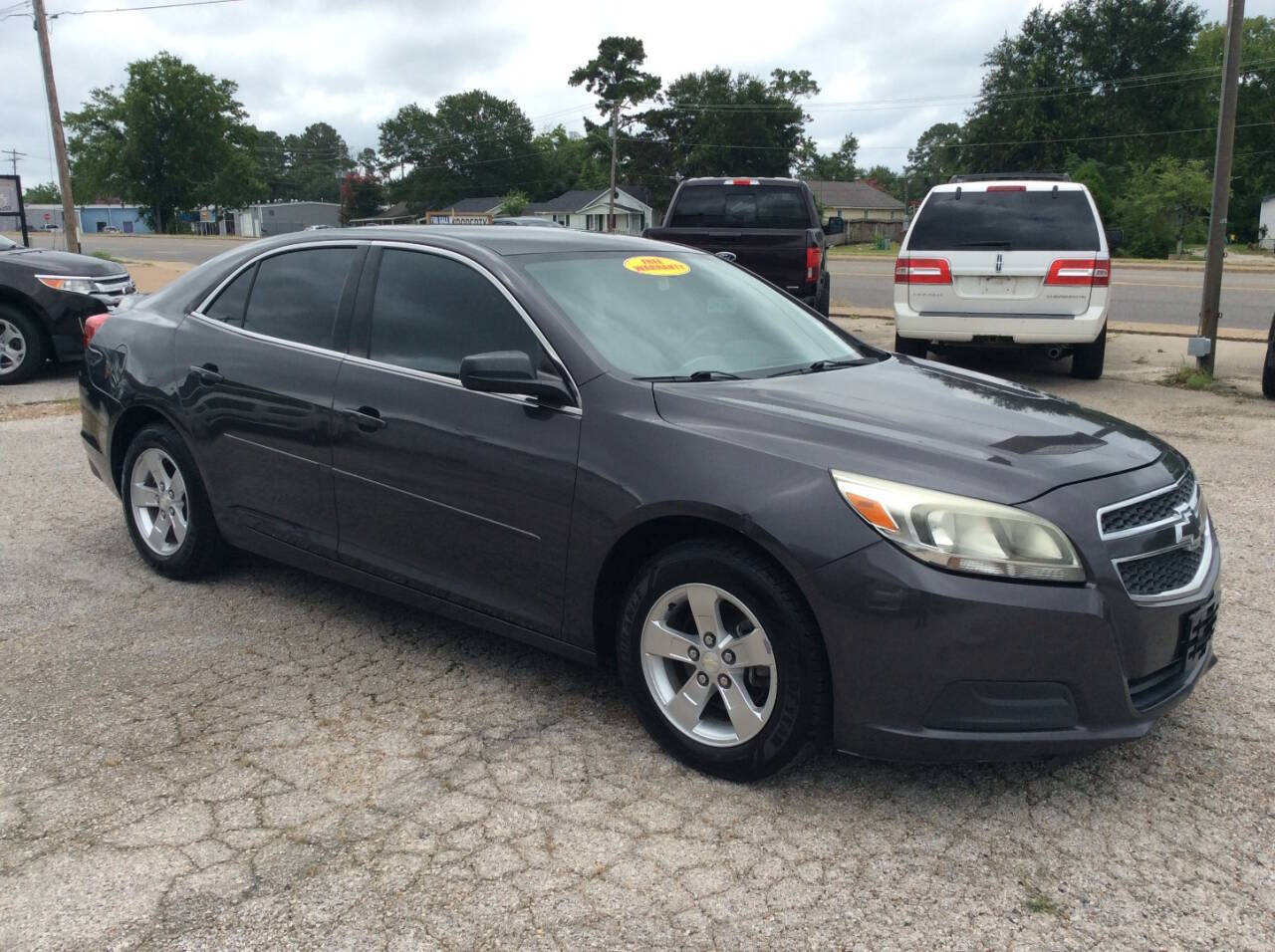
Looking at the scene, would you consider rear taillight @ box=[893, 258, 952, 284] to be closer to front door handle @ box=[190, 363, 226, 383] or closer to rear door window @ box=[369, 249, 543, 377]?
rear door window @ box=[369, 249, 543, 377]

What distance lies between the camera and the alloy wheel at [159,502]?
4902 millimetres

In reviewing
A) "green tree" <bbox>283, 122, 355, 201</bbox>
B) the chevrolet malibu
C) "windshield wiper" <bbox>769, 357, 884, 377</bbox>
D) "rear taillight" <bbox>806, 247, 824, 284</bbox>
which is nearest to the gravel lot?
the chevrolet malibu

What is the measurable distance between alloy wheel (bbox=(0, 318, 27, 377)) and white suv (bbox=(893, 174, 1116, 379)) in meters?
8.37

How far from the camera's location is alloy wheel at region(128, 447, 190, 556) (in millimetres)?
4902

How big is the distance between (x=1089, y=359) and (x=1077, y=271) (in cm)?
130

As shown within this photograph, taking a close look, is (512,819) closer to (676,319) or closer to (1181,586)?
(676,319)

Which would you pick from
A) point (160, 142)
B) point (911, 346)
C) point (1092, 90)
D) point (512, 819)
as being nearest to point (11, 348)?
point (911, 346)

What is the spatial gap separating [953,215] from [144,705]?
865cm

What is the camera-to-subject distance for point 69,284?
35.1 feet

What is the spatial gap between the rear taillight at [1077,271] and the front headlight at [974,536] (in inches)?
307

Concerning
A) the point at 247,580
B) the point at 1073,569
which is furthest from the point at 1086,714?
the point at 247,580

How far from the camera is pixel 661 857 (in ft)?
9.46

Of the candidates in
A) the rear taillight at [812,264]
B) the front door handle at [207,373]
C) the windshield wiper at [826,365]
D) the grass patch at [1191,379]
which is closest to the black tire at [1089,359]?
the grass patch at [1191,379]

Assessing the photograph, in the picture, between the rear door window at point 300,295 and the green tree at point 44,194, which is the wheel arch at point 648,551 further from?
the green tree at point 44,194
